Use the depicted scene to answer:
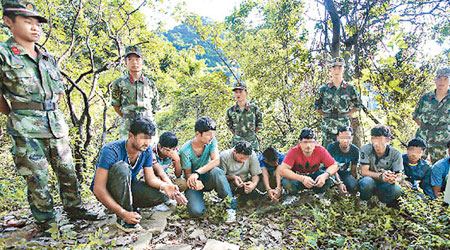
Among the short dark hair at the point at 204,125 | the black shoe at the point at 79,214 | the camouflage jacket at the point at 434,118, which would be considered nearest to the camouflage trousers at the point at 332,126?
the camouflage jacket at the point at 434,118

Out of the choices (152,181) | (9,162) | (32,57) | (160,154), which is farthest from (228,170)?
(9,162)

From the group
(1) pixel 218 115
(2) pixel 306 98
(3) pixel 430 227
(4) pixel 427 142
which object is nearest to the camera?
(3) pixel 430 227

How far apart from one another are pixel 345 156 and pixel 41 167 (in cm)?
437

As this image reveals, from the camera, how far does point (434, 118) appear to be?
16.0 feet

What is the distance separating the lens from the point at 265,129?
7.79m

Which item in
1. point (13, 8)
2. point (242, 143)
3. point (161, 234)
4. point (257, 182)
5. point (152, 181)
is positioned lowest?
point (161, 234)

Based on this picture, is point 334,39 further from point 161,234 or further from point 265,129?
point 161,234

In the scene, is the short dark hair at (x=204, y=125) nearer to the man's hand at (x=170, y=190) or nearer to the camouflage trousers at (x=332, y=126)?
the man's hand at (x=170, y=190)

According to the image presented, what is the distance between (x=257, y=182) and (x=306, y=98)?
3480mm

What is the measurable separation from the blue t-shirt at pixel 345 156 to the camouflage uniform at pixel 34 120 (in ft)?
13.3

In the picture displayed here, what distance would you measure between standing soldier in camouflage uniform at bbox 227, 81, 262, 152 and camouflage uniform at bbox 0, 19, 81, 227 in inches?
134

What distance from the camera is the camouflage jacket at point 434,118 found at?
15.7ft

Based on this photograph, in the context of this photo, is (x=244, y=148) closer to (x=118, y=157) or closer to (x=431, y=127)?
(x=118, y=157)

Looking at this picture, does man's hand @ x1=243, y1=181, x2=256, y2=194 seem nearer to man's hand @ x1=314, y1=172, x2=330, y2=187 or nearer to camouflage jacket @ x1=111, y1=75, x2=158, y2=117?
man's hand @ x1=314, y1=172, x2=330, y2=187
